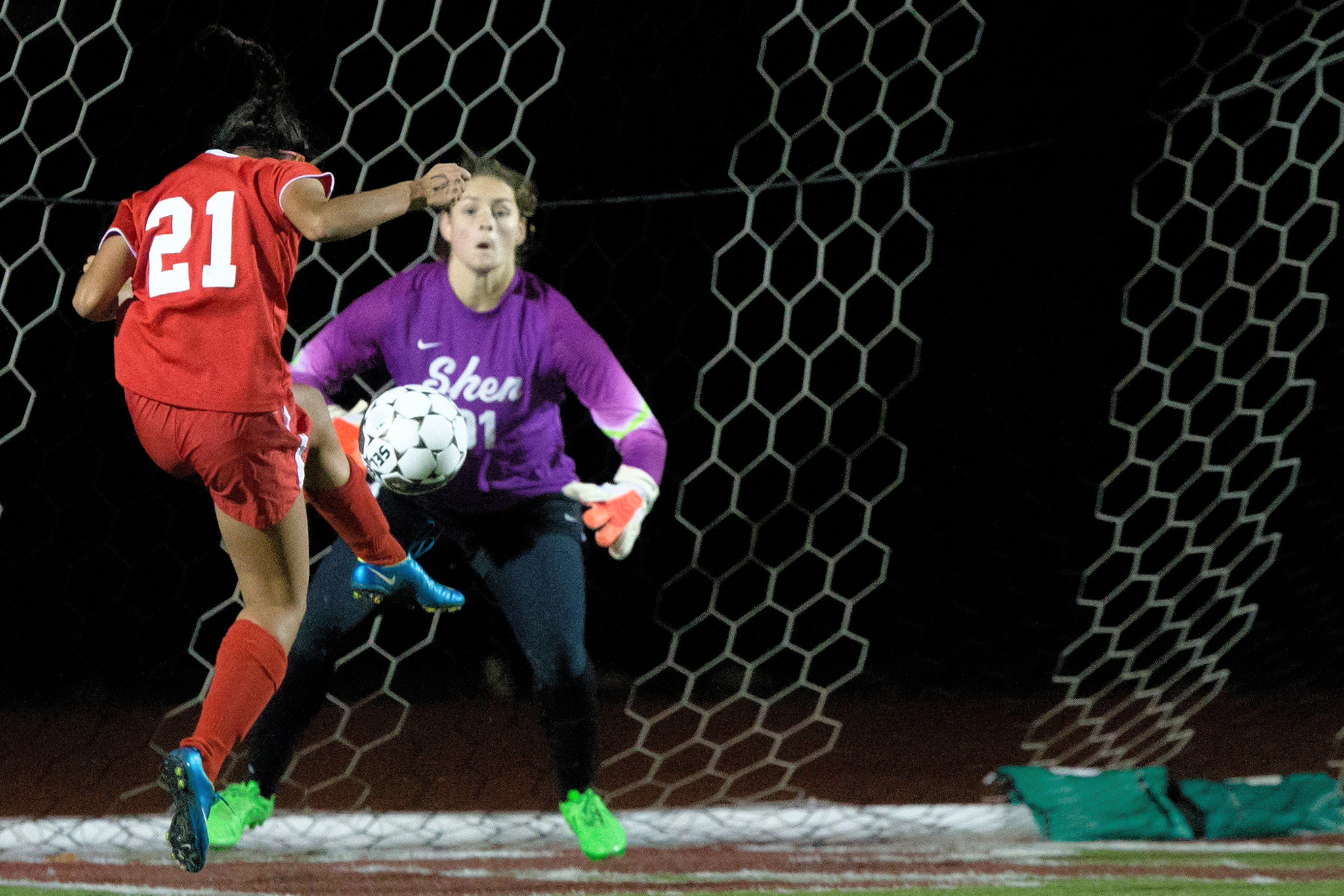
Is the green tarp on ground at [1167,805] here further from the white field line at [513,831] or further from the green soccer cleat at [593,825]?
the green soccer cleat at [593,825]

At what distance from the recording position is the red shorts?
160 cm

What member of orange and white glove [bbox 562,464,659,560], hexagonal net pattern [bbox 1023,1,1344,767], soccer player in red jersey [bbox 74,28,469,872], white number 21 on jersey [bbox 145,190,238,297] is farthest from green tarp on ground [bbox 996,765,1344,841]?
white number 21 on jersey [bbox 145,190,238,297]

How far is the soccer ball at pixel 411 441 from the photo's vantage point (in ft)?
6.47

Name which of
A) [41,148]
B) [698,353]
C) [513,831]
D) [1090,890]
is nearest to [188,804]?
[513,831]

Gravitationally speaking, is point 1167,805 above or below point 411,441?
below

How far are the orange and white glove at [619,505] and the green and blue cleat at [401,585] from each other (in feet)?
0.90

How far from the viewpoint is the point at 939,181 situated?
3.95m

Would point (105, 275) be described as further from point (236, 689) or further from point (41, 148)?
point (41, 148)

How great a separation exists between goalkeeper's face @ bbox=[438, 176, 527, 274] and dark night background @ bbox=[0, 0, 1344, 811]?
3.78 ft

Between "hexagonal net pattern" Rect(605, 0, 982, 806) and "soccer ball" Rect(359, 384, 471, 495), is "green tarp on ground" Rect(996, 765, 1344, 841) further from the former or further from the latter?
"soccer ball" Rect(359, 384, 471, 495)

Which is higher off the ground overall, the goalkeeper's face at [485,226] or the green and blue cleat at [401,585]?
the goalkeeper's face at [485,226]

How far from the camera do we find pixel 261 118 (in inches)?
70.0

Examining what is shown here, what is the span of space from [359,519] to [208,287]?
47cm

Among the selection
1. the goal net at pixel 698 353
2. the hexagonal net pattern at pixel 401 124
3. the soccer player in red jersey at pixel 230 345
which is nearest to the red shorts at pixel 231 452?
the soccer player in red jersey at pixel 230 345
